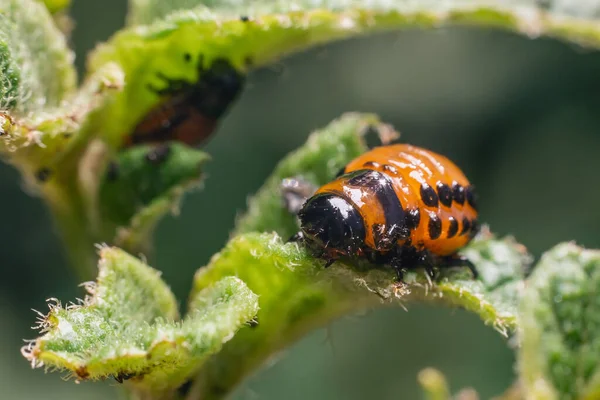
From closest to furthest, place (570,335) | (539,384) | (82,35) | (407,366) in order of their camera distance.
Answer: (539,384) → (570,335) → (407,366) → (82,35)

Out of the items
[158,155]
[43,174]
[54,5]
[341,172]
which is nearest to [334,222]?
[341,172]

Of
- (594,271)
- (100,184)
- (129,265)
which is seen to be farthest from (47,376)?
(594,271)

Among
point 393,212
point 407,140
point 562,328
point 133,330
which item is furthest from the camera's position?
point 407,140

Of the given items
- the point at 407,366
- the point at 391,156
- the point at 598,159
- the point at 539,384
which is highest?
the point at 598,159

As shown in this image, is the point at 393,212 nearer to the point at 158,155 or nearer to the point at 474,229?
the point at 474,229

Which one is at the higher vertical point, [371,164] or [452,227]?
[371,164]

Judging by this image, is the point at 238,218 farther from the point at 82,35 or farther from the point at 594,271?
the point at 82,35

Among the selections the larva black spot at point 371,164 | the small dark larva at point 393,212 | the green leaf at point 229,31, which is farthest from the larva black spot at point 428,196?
the green leaf at point 229,31
